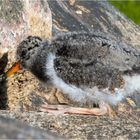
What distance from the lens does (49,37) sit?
777 centimetres

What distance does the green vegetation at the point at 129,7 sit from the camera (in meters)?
17.1

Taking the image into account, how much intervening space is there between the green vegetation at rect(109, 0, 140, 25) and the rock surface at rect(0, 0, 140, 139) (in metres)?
6.72

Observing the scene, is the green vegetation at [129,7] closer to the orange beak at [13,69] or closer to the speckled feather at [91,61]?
the orange beak at [13,69]

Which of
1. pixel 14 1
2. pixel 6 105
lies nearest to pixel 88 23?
pixel 14 1

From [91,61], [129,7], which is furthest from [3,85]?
[129,7]

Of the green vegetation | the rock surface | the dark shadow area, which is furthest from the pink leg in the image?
the green vegetation

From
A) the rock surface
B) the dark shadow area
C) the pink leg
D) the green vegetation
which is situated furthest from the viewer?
the green vegetation

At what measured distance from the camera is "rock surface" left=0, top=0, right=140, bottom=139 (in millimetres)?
5637

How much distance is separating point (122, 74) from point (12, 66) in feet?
4.06

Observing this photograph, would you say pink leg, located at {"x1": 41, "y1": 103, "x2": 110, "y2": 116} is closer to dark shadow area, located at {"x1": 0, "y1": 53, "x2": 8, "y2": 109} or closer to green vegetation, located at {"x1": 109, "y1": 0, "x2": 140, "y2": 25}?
dark shadow area, located at {"x1": 0, "y1": 53, "x2": 8, "y2": 109}

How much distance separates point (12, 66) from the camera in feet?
23.8

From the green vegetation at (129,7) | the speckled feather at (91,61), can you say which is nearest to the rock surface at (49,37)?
the speckled feather at (91,61)

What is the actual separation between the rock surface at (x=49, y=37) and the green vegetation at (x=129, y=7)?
6718 mm

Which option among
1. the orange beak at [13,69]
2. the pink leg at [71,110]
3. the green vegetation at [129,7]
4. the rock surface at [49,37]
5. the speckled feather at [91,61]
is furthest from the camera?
the green vegetation at [129,7]
